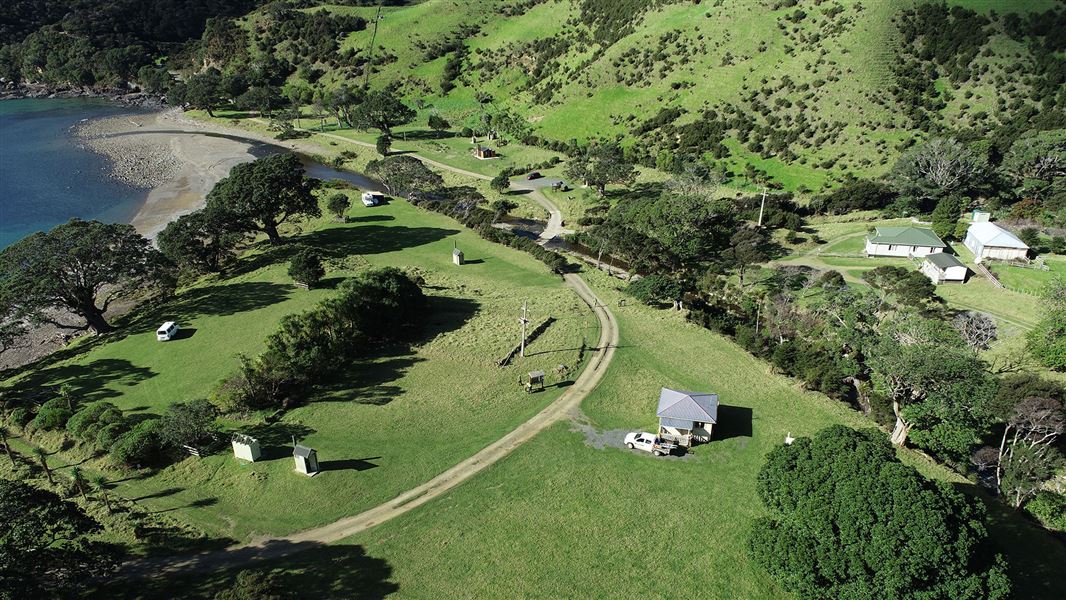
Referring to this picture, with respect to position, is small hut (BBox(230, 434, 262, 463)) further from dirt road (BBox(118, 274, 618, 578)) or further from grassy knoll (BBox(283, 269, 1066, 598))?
grassy knoll (BBox(283, 269, 1066, 598))

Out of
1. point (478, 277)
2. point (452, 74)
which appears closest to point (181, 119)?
point (452, 74)

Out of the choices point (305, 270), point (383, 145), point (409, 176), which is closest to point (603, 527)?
point (305, 270)

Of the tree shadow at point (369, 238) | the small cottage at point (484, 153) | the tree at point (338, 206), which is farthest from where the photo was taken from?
the small cottage at point (484, 153)

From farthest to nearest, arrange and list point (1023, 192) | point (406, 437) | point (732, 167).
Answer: point (732, 167) < point (1023, 192) < point (406, 437)

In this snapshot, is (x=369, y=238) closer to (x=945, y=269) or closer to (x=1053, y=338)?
(x=945, y=269)

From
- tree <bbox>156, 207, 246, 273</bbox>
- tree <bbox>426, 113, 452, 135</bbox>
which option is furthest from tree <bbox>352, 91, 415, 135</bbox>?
tree <bbox>156, 207, 246, 273</bbox>

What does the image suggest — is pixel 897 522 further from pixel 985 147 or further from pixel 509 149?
pixel 509 149

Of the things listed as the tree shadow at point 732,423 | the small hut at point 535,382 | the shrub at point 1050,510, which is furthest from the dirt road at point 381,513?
the shrub at point 1050,510

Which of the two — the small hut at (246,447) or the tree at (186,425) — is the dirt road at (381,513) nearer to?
the small hut at (246,447)

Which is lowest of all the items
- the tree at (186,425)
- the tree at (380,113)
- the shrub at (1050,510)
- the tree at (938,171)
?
the shrub at (1050,510)
